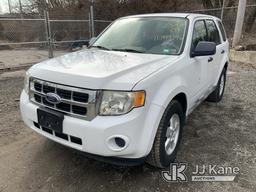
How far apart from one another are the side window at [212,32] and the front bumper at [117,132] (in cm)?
279

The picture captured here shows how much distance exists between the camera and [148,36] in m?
4.03

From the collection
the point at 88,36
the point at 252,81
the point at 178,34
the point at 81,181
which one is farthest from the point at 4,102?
the point at 88,36

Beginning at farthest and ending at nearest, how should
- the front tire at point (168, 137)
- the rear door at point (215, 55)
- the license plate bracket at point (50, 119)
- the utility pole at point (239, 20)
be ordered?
the utility pole at point (239, 20), the rear door at point (215, 55), the front tire at point (168, 137), the license plate bracket at point (50, 119)

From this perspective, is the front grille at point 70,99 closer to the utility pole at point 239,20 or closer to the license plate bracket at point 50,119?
the license plate bracket at point 50,119

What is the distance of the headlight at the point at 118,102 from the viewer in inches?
102

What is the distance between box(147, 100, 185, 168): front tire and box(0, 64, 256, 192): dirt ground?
210mm

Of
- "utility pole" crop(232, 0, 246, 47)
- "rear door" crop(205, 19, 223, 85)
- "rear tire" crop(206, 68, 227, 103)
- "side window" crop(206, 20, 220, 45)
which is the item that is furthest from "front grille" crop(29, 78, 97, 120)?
"utility pole" crop(232, 0, 246, 47)

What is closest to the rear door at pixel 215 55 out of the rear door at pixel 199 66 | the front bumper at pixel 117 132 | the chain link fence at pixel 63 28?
the rear door at pixel 199 66

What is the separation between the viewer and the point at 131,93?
8.50ft

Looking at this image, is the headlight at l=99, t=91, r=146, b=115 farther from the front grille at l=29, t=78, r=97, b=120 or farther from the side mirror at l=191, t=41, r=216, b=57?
the side mirror at l=191, t=41, r=216, b=57

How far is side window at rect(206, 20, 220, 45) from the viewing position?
496 cm

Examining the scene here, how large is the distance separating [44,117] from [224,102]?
4244 millimetres

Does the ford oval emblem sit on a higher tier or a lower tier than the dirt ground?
higher

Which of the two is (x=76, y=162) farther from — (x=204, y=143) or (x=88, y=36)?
(x=88, y=36)
